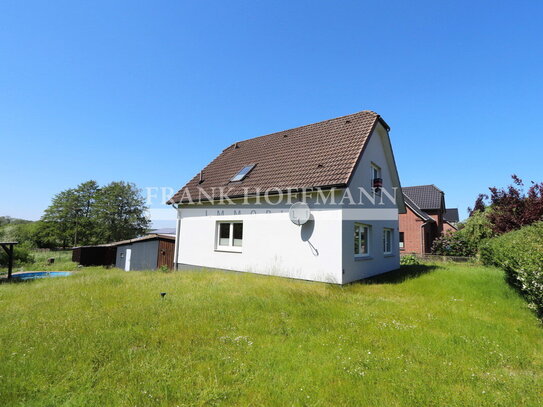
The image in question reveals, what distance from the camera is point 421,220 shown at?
75.6ft

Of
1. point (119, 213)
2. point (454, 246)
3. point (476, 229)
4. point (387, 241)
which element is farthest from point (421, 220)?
point (119, 213)

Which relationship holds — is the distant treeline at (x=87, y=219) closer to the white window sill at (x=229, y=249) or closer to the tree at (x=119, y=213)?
the tree at (x=119, y=213)

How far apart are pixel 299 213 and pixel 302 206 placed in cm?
26

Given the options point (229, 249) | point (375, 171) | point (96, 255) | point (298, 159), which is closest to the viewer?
point (298, 159)

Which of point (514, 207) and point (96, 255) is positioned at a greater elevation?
point (514, 207)

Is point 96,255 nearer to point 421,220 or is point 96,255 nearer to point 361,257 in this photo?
point 361,257

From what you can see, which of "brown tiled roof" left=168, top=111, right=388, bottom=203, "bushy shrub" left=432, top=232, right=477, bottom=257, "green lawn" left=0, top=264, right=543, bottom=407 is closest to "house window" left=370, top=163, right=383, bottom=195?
"brown tiled roof" left=168, top=111, right=388, bottom=203

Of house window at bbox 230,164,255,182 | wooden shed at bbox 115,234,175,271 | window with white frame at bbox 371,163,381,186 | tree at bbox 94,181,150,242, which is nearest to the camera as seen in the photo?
window with white frame at bbox 371,163,381,186

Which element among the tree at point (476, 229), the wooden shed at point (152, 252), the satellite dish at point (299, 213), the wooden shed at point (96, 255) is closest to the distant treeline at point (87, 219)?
the wooden shed at point (96, 255)

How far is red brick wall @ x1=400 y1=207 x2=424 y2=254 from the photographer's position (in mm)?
23141

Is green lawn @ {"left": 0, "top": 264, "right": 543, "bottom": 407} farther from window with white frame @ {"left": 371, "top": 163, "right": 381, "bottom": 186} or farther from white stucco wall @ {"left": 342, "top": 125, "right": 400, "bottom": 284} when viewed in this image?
window with white frame @ {"left": 371, "top": 163, "right": 381, "bottom": 186}

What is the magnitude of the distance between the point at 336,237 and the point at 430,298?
113 inches

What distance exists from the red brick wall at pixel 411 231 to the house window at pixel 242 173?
17.3m

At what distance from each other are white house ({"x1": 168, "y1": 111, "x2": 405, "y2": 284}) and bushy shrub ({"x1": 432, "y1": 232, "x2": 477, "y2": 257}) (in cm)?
1114
